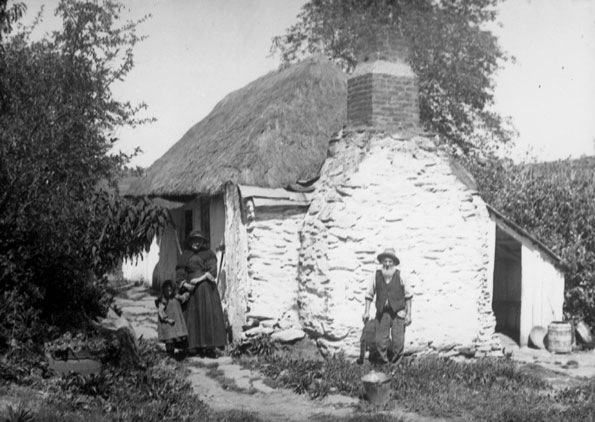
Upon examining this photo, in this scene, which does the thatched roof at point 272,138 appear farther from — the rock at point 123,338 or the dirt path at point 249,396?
the dirt path at point 249,396

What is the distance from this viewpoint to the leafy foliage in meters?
11.5

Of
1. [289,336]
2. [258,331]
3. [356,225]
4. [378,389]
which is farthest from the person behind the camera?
[258,331]

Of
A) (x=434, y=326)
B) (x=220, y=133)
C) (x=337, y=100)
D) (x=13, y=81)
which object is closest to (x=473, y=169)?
(x=337, y=100)

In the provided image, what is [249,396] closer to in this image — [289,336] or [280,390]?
[280,390]

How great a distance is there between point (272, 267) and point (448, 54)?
12530 mm

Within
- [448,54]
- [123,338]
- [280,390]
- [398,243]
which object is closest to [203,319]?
[123,338]

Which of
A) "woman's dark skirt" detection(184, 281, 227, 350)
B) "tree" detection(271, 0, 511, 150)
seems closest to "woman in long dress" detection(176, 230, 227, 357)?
"woman's dark skirt" detection(184, 281, 227, 350)

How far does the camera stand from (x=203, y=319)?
9242 millimetres

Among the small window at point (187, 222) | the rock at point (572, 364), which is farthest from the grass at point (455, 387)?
the small window at point (187, 222)

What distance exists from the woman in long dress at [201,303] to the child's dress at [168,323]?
174 millimetres

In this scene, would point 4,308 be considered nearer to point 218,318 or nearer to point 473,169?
point 218,318

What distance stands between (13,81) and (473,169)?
11.5 metres

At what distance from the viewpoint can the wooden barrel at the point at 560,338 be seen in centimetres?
1076

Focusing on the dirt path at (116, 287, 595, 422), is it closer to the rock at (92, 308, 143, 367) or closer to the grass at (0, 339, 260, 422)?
the grass at (0, 339, 260, 422)
